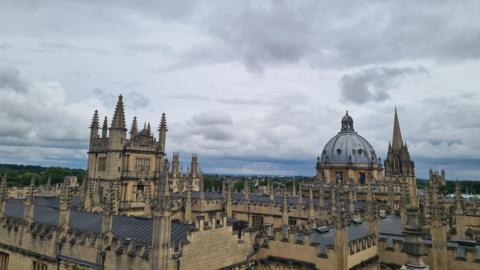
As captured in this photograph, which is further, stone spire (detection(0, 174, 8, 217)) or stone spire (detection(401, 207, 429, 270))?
stone spire (detection(0, 174, 8, 217))

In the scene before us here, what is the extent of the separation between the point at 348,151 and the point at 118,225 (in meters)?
59.2

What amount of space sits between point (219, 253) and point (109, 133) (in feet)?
111

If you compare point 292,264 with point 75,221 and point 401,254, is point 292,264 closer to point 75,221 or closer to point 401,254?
point 401,254

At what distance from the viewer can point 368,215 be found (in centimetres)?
2458

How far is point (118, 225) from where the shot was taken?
2380cm

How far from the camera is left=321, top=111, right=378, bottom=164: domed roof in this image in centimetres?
7325

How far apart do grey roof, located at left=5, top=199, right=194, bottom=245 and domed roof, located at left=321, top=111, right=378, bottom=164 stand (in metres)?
56.9

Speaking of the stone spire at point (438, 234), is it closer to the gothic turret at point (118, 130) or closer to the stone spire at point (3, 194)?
the stone spire at point (3, 194)

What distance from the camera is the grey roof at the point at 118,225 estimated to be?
68.1ft

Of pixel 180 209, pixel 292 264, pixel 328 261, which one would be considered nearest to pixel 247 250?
pixel 292 264

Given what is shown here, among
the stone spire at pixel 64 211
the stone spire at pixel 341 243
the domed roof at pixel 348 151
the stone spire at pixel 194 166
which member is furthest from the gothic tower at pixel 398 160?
the stone spire at pixel 64 211

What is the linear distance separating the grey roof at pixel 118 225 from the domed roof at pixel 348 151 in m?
56.9

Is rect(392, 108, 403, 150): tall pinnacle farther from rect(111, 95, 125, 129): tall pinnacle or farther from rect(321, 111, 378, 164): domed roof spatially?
rect(111, 95, 125, 129): tall pinnacle

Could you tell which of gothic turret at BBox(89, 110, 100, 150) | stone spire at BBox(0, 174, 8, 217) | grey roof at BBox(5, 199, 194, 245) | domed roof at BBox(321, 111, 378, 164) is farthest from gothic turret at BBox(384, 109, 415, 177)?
stone spire at BBox(0, 174, 8, 217)
